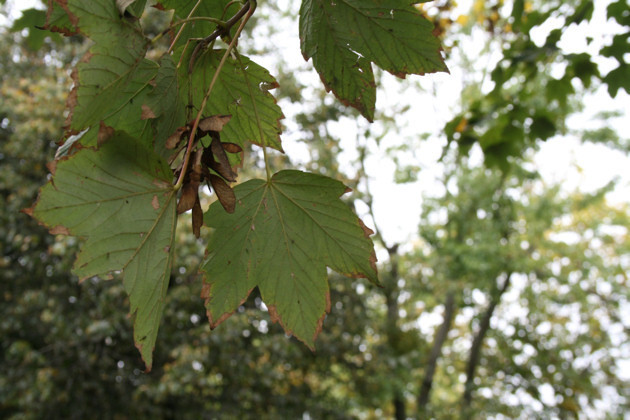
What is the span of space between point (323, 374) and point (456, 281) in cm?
201

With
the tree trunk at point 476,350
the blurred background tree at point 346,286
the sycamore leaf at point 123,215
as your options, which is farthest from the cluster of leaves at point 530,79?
the tree trunk at point 476,350

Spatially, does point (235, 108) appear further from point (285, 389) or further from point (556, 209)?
point (556, 209)

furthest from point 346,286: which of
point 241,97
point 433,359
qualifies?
point 241,97

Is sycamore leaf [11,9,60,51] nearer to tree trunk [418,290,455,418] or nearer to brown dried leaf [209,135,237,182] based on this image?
brown dried leaf [209,135,237,182]

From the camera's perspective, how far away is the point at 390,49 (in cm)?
46

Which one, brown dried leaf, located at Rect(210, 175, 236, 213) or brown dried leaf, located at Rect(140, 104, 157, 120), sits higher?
brown dried leaf, located at Rect(140, 104, 157, 120)

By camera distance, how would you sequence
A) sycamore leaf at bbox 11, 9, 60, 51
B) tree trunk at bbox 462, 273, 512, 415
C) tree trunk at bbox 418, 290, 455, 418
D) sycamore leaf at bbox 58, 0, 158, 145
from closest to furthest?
1. sycamore leaf at bbox 58, 0, 158, 145
2. sycamore leaf at bbox 11, 9, 60, 51
3. tree trunk at bbox 418, 290, 455, 418
4. tree trunk at bbox 462, 273, 512, 415

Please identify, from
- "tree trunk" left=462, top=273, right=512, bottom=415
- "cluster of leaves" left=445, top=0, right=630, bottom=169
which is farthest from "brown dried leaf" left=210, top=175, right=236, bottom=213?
"tree trunk" left=462, top=273, right=512, bottom=415

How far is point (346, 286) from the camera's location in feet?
14.5

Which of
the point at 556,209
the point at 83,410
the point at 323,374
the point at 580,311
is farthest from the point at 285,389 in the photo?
the point at 580,311

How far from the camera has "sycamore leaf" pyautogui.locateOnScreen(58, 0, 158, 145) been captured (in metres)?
0.35

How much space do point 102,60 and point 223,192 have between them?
0.42 feet

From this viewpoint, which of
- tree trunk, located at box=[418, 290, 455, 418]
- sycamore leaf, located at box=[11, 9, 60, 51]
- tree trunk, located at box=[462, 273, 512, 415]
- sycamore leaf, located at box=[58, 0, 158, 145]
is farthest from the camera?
tree trunk, located at box=[462, 273, 512, 415]

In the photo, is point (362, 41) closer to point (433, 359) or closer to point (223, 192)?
point (223, 192)
